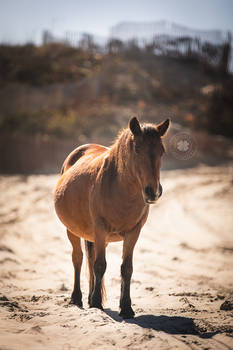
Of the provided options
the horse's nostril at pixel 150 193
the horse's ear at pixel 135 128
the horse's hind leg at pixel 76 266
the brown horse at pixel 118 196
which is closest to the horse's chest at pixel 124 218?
the brown horse at pixel 118 196

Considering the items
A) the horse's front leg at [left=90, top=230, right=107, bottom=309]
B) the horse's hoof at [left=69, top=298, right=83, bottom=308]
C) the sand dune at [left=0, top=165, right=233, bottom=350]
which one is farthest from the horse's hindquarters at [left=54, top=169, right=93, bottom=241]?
the sand dune at [left=0, top=165, right=233, bottom=350]

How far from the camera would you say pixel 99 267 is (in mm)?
3564

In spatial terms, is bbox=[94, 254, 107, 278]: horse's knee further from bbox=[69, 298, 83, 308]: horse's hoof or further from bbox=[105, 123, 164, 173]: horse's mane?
bbox=[105, 123, 164, 173]: horse's mane

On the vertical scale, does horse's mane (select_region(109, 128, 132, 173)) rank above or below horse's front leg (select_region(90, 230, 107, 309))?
above

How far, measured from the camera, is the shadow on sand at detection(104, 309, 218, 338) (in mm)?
3004

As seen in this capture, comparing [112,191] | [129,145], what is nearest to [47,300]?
[112,191]

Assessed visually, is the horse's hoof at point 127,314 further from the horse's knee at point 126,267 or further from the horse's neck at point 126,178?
the horse's neck at point 126,178

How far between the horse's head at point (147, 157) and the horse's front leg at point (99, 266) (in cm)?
80

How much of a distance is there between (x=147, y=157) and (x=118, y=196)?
0.63m

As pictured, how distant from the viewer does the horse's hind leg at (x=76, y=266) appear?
407 cm

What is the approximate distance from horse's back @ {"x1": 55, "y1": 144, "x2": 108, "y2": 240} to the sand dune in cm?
89

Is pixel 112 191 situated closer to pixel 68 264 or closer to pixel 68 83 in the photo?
pixel 68 264

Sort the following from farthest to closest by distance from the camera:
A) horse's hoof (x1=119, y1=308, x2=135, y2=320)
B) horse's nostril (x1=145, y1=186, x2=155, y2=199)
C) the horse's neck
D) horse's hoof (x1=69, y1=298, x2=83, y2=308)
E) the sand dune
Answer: horse's hoof (x1=69, y1=298, x2=83, y2=308), horse's hoof (x1=119, y1=308, x2=135, y2=320), the horse's neck, horse's nostril (x1=145, y1=186, x2=155, y2=199), the sand dune

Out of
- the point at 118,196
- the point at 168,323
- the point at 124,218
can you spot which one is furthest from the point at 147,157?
the point at 168,323
